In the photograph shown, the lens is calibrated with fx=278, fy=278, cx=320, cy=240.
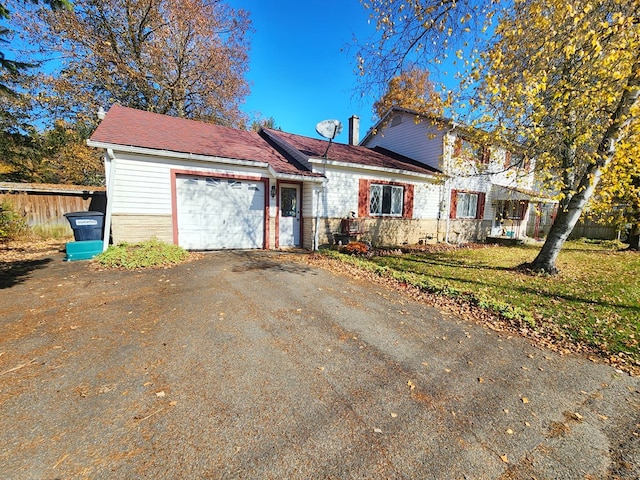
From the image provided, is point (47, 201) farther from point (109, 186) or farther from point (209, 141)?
point (209, 141)

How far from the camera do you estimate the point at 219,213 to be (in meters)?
9.10

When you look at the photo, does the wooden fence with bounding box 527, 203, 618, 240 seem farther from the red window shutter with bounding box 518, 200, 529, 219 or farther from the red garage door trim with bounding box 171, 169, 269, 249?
the red garage door trim with bounding box 171, 169, 269, 249

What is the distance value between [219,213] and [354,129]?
11592 mm

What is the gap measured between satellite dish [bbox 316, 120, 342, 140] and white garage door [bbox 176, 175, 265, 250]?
8.94 feet

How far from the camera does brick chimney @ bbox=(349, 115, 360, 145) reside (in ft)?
56.7

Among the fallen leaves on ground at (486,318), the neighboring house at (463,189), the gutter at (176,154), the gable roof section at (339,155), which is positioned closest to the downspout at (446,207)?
the neighboring house at (463,189)

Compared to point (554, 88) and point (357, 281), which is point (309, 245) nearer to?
point (357, 281)

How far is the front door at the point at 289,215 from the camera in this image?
399 inches

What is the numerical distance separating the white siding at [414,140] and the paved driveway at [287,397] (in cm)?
1141

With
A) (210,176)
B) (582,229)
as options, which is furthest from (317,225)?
(582,229)

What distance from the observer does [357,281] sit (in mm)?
6754

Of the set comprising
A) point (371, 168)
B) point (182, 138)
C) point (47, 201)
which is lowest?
point (47, 201)

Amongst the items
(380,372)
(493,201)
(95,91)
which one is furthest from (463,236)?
(95,91)

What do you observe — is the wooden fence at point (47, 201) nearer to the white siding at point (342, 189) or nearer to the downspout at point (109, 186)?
the downspout at point (109, 186)
